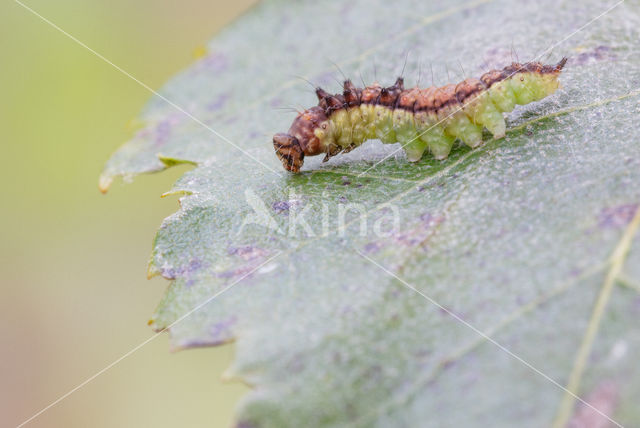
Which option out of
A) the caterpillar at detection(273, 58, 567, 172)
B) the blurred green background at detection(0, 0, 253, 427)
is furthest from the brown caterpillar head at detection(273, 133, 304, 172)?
the blurred green background at detection(0, 0, 253, 427)

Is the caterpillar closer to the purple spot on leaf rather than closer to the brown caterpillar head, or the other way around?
the brown caterpillar head

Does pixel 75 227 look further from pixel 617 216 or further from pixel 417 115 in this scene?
pixel 617 216

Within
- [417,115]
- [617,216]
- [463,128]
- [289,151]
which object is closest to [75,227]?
[289,151]

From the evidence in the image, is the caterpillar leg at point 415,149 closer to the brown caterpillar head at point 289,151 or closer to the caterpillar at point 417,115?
the caterpillar at point 417,115

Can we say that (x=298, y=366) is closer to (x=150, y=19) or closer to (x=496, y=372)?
(x=496, y=372)

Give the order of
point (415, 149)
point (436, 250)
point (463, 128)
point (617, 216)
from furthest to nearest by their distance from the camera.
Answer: point (415, 149) < point (463, 128) < point (436, 250) < point (617, 216)
